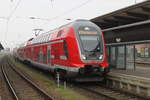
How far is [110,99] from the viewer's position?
8.48 metres

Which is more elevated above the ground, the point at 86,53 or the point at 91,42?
the point at 91,42

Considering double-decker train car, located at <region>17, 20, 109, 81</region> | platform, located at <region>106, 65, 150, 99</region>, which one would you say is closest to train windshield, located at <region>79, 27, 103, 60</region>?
double-decker train car, located at <region>17, 20, 109, 81</region>

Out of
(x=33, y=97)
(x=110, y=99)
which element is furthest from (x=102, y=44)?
(x=33, y=97)

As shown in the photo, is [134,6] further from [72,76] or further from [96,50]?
[72,76]

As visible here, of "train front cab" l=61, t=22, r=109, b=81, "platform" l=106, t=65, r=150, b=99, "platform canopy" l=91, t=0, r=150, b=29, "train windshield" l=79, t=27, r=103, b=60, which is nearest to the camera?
"platform" l=106, t=65, r=150, b=99

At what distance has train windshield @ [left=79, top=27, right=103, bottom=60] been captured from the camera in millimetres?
10709

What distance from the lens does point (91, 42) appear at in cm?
1100

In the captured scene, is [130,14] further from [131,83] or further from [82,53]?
[131,83]

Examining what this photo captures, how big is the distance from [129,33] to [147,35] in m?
1.56

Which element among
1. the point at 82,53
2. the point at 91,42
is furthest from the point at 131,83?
the point at 91,42

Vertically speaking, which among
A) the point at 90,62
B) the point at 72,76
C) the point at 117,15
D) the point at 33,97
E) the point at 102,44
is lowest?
the point at 33,97

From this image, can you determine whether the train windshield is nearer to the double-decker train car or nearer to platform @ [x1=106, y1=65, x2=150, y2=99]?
the double-decker train car

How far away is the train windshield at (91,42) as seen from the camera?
35.1 ft

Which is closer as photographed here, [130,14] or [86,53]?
[86,53]
